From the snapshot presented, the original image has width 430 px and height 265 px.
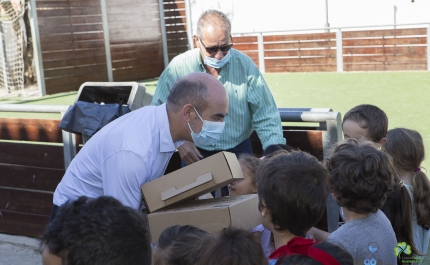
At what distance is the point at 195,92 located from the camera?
3264 millimetres

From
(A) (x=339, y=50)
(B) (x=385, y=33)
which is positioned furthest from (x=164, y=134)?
(A) (x=339, y=50)

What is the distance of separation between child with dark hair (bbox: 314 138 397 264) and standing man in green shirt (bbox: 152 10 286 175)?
134 cm

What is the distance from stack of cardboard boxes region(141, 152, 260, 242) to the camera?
2992 millimetres

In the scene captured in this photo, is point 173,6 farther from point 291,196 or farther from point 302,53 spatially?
point 291,196

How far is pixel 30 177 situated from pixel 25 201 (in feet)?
0.88

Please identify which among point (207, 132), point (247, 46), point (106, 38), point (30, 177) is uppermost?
point (106, 38)

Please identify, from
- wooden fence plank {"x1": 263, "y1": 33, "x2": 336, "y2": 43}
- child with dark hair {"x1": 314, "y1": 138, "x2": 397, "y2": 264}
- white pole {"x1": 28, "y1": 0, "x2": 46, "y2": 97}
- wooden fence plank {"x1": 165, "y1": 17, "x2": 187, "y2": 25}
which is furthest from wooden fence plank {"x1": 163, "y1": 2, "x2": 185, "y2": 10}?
child with dark hair {"x1": 314, "y1": 138, "x2": 397, "y2": 264}

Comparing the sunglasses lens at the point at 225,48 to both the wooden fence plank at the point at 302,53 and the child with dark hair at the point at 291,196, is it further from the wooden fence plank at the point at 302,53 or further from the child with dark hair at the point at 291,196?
the wooden fence plank at the point at 302,53

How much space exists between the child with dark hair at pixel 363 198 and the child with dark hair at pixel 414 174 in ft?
1.51

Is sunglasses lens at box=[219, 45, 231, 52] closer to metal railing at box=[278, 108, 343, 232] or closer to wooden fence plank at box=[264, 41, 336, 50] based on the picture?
metal railing at box=[278, 108, 343, 232]

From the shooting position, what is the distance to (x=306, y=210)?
2557 millimetres

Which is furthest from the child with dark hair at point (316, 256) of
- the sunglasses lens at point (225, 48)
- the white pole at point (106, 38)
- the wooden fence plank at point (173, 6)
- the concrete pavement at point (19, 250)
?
the wooden fence plank at point (173, 6)

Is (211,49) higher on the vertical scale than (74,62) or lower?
higher

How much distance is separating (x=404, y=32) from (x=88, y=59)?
10.1 metres
